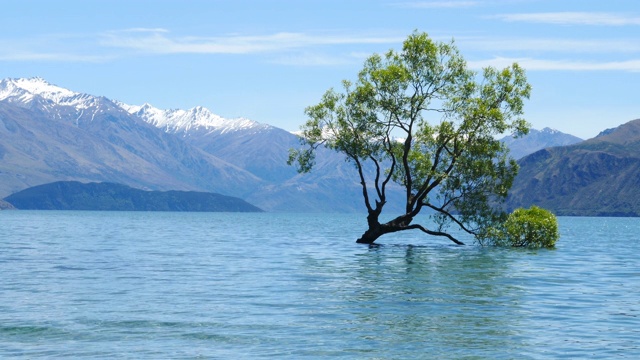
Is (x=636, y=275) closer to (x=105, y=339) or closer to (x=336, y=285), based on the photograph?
(x=336, y=285)

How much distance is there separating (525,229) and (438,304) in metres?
45.9

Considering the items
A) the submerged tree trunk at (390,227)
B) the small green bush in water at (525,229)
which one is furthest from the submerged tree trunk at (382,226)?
the small green bush in water at (525,229)

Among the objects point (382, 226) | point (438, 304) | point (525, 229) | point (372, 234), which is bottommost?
point (438, 304)

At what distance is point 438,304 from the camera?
37938 millimetres

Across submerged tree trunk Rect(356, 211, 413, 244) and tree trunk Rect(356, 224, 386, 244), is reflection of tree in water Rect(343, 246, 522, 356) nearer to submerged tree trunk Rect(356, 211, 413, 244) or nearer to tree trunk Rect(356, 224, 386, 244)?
submerged tree trunk Rect(356, 211, 413, 244)

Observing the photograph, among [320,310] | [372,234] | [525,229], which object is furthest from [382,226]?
[320,310]

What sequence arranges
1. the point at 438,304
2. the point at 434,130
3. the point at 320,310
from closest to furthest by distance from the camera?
the point at 320,310, the point at 438,304, the point at 434,130

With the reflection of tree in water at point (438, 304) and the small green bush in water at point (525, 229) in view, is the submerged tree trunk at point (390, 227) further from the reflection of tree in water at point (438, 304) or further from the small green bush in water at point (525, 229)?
the reflection of tree in water at point (438, 304)

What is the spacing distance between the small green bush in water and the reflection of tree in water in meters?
15.7

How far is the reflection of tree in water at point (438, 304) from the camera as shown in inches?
1113

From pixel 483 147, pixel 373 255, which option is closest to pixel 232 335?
pixel 373 255

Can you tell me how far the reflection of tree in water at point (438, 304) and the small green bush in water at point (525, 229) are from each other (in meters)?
15.7

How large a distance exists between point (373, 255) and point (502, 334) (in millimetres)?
44350

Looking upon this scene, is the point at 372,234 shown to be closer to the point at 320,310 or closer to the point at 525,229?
the point at 525,229
